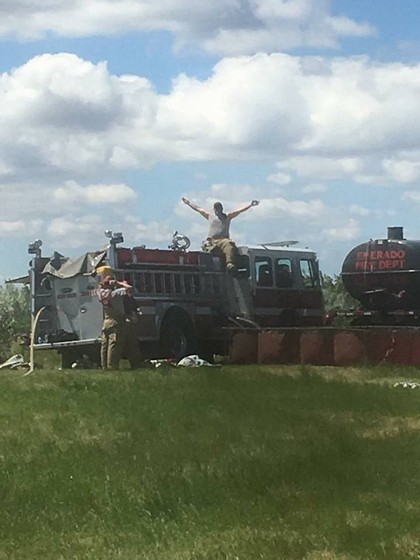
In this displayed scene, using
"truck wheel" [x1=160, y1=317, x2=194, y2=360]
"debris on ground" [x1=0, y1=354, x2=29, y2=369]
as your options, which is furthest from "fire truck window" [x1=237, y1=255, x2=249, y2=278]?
"debris on ground" [x1=0, y1=354, x2=29, y2=369]

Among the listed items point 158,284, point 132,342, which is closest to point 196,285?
point 158,284

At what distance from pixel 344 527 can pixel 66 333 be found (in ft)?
57.3

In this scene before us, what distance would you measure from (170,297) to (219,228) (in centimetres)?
248

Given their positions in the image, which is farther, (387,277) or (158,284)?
(387,277)

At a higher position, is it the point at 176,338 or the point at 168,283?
the point at 168,283

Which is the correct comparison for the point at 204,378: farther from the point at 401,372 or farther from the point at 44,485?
the point at 44,485

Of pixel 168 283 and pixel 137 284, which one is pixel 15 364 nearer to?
pixel 137 284

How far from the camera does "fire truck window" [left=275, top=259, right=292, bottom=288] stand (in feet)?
93.0

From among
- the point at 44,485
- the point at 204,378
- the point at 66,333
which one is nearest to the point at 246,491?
the point at 44,485

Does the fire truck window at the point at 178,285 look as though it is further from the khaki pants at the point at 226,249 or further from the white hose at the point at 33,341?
the white hose at the point at 33,341

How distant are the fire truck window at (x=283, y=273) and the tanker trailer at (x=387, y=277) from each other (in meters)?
1.71

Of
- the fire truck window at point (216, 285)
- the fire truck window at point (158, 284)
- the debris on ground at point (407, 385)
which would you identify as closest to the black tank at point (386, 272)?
the fire truck window at point (216, 285)

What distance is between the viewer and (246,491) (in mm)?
9430

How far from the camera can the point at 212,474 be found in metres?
10.1
